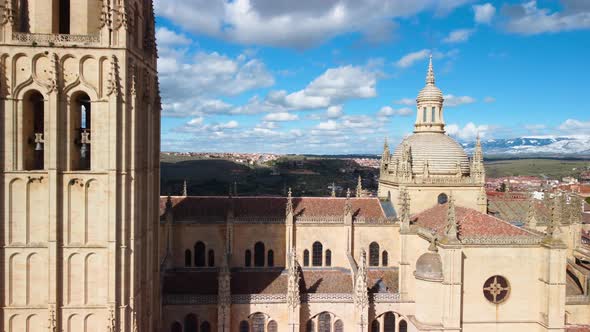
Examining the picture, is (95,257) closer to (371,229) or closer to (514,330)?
(371,229)

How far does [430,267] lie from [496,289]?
443 centimetres

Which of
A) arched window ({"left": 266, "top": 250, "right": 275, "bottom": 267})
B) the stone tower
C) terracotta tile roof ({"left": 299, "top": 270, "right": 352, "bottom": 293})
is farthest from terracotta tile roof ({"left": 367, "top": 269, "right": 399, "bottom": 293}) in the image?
the stone tower

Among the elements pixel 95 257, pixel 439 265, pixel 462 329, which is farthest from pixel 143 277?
pixel 462 329

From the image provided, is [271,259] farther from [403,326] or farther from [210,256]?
[403,326]

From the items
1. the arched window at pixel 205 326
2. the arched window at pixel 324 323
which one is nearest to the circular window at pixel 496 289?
the arched window at pixel 324 323

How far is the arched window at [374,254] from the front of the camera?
112 feet

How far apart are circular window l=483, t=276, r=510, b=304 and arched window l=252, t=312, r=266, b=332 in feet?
45.1

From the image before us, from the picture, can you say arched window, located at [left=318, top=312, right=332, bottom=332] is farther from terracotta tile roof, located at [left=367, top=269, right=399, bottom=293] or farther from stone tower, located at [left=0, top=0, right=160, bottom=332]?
stone tower, located at [left=0, top=0, right=160, bottom=332]

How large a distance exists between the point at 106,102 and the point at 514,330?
1024 inches

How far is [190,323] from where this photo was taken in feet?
95.3

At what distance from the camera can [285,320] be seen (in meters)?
29.0

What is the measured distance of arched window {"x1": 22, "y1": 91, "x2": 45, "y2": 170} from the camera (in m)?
19.4

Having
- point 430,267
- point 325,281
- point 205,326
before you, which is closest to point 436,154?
point 430,267

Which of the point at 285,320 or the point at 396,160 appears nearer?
the point at 285,320
